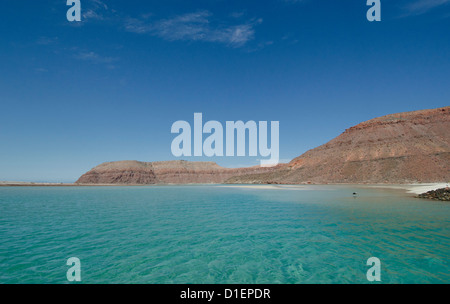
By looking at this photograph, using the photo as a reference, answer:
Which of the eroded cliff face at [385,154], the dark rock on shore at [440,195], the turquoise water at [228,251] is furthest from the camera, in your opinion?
the eroded cliff face at [385,154]

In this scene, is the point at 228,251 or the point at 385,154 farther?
the point at 385,154

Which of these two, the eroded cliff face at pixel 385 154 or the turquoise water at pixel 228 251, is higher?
the eroded cliff face at pixel 385 154

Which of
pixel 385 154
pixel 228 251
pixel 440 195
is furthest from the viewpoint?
pixel 385 154

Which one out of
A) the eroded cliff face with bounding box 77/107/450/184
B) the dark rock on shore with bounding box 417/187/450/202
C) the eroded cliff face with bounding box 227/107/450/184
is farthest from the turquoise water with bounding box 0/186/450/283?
the eroded cliff face with bounding box 227/107/450/184

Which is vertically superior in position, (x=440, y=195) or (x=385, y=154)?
(x=385, y=154)

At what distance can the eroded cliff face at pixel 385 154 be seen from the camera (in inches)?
3263

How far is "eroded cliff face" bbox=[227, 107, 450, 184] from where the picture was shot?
272ft

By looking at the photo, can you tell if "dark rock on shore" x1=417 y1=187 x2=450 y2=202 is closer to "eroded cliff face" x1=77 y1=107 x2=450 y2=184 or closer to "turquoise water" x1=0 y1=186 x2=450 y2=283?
"turquoise water" x1=0 y1=186 x2=450 y2=283

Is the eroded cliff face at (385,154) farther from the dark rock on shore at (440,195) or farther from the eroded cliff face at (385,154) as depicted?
the dark rock on shore at (440,195)

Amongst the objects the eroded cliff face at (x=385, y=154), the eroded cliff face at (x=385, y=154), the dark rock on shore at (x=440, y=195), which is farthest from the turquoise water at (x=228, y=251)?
the eroded cliff face at (x=385, y=154)

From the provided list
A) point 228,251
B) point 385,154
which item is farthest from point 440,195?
point 385,154

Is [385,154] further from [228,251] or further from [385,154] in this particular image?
[228,251]

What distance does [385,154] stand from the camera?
319 ft
